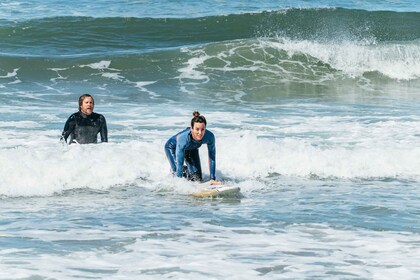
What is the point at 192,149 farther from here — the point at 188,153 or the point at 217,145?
the point at 217,145

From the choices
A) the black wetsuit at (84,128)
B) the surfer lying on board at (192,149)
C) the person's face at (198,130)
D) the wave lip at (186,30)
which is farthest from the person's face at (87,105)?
the wave lip at (186,30)

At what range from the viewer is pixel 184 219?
991 cm

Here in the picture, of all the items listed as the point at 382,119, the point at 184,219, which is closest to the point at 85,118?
the point at 184,219

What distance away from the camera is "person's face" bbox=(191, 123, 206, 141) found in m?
11.4

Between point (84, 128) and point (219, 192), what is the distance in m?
3.35

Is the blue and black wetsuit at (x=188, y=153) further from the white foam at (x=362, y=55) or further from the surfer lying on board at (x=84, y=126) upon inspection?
the white foam at (x=362, y=55)

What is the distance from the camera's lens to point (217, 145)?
14703 mm

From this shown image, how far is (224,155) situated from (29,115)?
569cm

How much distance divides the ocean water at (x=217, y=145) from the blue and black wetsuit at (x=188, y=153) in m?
0.26

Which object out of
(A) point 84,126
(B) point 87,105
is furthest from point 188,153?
(A) point 84,126

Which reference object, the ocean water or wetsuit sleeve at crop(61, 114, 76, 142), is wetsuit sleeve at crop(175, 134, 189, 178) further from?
wetsuit sleeve at crop(61, 114, 76, 142)

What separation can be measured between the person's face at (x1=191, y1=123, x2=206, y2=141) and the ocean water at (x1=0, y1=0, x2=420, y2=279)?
0.65m

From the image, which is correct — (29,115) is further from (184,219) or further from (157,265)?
(157,265)

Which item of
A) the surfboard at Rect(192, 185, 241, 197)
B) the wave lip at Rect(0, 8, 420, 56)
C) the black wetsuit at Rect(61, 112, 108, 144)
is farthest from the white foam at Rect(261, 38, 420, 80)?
the surfboard at Rect(192, 185, 241, 197)
